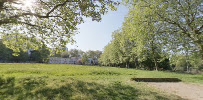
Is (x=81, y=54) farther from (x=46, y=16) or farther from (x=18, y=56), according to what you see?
(x=46, y=16)

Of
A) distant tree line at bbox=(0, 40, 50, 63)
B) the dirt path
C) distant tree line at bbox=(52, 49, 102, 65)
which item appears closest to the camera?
the dirt path

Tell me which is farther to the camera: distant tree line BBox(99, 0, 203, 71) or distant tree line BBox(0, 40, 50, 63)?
distant tree line BBox(0, 40, 50, 63)

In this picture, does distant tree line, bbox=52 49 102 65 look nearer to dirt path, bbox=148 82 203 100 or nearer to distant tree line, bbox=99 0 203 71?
distant tree line, bbox=99 0 203 71

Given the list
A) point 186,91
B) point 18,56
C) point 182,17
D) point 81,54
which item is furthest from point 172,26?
→ point 81,54

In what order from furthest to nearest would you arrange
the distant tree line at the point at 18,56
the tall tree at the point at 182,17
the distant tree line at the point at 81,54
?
the distant tree line at the point at 81,54
the distant tree line at the point at 18,56
the tall tree at the point at 182,17

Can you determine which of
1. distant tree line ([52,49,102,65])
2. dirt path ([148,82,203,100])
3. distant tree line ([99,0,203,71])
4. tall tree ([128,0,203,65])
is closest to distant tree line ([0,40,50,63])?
distant tree line ([52,49,102,65])

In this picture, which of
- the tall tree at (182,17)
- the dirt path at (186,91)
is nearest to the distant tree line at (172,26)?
the tall tree at (182,17)

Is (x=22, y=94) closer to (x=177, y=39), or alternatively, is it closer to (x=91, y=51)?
(x=177, y=39)

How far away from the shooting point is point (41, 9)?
1155cm

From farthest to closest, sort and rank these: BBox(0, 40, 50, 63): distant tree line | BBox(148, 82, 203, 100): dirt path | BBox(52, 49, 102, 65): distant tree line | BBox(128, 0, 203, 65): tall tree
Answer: BBox(52, 49, 102, 65): distant tree line
BBox(0, 40, 50, 63): distant tree line
BBox(128, 0, 203, 65): tall tree
BBox(148, 82, 203, 100): dirt path

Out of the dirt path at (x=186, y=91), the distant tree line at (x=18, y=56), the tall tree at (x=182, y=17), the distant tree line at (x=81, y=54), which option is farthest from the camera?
the distant tree line at (x=81, y=54)

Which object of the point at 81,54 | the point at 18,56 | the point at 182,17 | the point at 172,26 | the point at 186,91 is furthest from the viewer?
the point at 81,54

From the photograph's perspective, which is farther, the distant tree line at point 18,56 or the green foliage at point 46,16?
the distant tree line at point 18,56

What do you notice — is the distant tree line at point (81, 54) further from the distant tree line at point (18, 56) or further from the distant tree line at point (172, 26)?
the distant tree line at point (172, 26)
